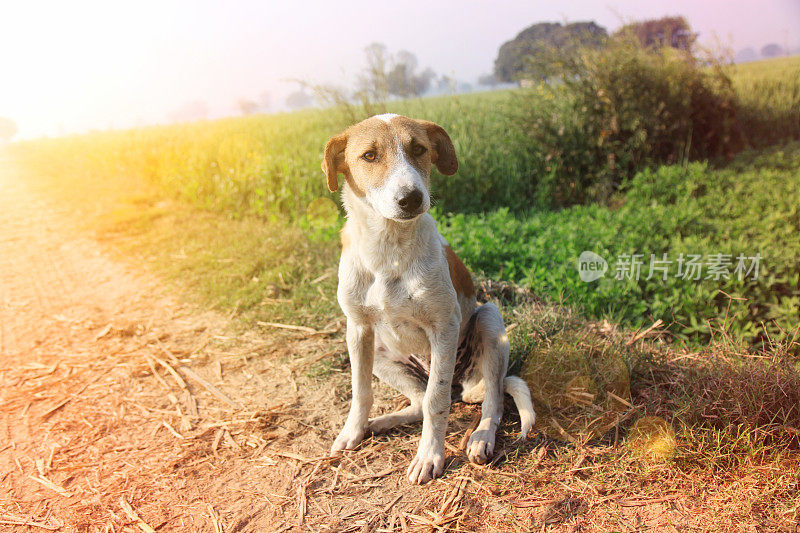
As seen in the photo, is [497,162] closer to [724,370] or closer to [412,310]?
[724,370]

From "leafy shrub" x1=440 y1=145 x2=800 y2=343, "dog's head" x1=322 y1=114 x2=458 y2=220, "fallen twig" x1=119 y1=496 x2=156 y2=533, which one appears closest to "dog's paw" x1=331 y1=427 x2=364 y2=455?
"fallen twig" x1=119 y1=496 x2=156 y2=533

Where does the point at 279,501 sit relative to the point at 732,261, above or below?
below

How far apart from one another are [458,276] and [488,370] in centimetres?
58

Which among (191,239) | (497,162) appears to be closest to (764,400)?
(497,162)

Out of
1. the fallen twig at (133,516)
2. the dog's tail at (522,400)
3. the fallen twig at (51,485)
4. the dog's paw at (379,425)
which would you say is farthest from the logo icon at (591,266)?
the fallen twig at (51,485)

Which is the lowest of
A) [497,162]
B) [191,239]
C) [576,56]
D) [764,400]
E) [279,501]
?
[279,501]

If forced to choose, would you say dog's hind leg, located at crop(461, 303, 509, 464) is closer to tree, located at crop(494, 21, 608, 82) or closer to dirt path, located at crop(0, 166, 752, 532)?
dirt path, located at crop(0, 166, 752, 532)

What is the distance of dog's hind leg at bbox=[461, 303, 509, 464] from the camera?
295 cm

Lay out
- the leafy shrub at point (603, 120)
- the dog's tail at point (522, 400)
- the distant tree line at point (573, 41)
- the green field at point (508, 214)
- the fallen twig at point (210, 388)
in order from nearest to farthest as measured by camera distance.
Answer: the dog's tail at point (522, 400)
the fallen twig at point (210, 388)
the green field at point (508, 214)
the leafy shrub at point (603, 120)
the distant tree line at point (573, 41)

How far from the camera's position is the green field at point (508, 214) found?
4.80m

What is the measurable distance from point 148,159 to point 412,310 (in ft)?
37.2

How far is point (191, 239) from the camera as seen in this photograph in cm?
720

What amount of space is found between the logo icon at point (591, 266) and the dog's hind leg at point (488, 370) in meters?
1.93

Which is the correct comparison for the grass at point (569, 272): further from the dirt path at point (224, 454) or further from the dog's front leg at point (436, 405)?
the dog's front leg at point (436, 405)
